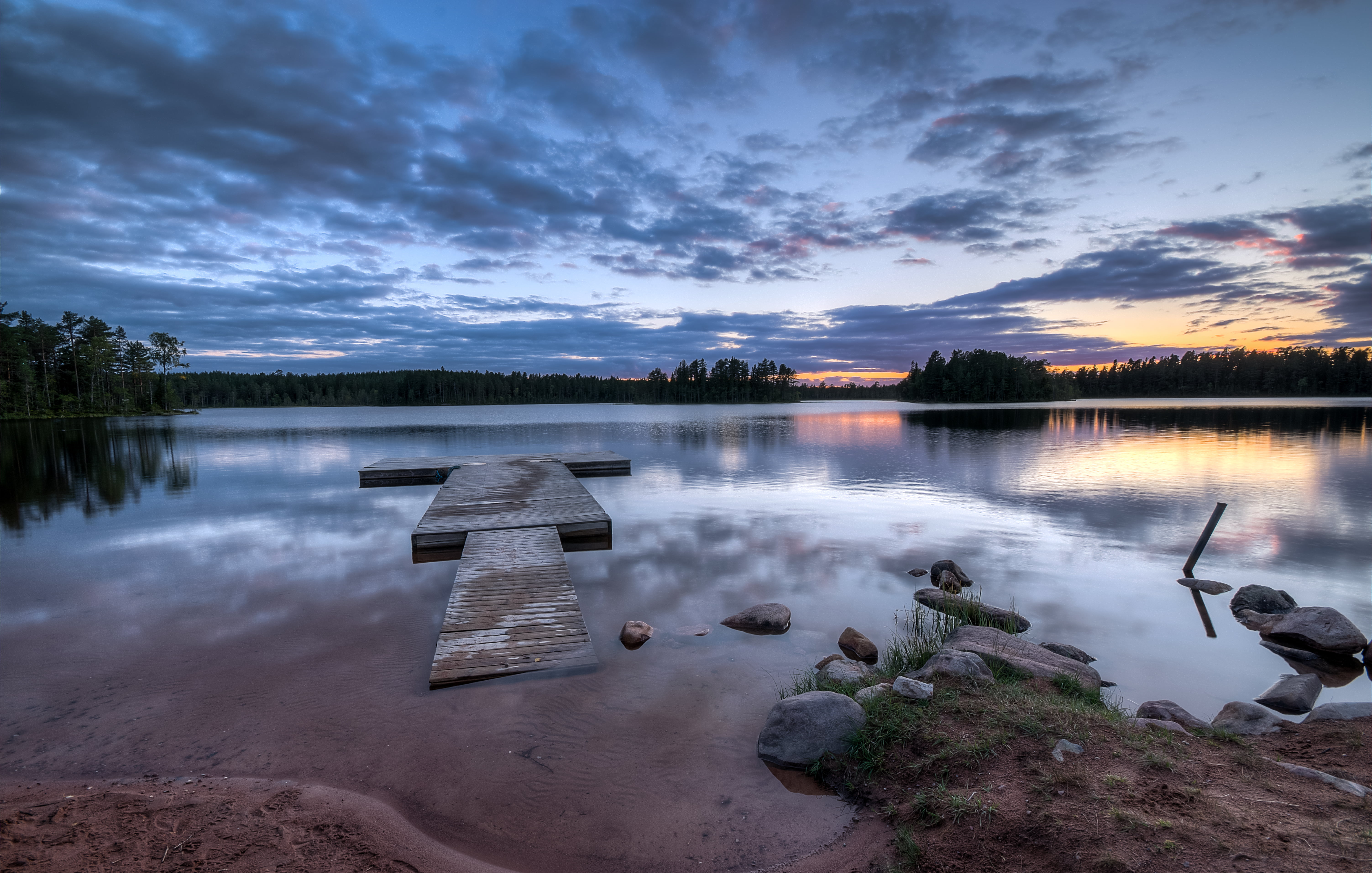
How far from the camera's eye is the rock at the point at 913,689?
17.5ft

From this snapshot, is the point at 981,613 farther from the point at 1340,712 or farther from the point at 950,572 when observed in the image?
the point at 1340,712

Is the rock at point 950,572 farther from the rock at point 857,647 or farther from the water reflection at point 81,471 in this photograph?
the water reflection at point 81,471

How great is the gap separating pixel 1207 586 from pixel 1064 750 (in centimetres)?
926

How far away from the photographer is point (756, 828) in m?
4.46

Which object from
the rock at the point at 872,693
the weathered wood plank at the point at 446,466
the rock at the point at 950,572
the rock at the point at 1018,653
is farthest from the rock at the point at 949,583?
the weathered wood plank at the point at 446,466

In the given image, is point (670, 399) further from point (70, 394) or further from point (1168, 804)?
point (1168, 804)

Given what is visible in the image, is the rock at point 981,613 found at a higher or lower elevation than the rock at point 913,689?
lower

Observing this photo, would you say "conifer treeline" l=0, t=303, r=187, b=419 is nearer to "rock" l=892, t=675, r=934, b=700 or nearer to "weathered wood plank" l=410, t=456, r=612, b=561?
"weathered wood plank" l=410, t=456, r=612, b=561

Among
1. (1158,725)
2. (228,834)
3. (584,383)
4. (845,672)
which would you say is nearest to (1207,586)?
(1158,725)

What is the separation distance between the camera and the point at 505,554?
10406mm

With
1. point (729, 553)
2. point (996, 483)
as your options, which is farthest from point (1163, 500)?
point (729, 553)

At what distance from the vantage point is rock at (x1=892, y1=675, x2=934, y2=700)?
17.5 feet

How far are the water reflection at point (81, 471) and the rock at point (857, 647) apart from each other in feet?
69.7

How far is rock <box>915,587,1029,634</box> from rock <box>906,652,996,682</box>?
8.03ft
